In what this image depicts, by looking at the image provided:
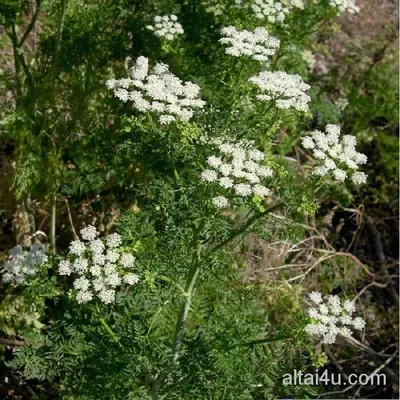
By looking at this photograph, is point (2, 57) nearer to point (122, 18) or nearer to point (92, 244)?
point (122, 18)

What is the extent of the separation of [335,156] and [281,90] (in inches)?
16.2

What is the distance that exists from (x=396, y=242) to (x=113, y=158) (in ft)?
9.37

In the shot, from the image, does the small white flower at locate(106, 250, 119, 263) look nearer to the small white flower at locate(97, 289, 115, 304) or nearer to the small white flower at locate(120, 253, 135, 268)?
the small white flower at locate(120, 253, 135, 268)

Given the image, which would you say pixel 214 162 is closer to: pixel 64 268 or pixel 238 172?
pixel 238 172

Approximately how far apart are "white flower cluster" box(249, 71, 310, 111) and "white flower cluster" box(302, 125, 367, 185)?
7.2 inches

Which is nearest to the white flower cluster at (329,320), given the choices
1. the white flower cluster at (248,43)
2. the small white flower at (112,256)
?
the small white flower at (112,256)

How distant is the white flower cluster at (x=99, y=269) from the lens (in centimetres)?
286

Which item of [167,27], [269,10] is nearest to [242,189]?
[167,27]

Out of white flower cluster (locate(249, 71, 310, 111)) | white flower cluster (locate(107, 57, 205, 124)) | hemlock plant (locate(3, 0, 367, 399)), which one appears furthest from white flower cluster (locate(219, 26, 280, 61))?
white flower cluster (locate(107, 57, 205, 124))

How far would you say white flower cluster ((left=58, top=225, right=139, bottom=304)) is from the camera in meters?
2.86

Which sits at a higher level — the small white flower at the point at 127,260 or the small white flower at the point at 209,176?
the small white flower at the point at 209,176

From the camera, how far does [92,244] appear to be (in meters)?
2.96

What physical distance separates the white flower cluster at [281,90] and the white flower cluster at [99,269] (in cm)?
96

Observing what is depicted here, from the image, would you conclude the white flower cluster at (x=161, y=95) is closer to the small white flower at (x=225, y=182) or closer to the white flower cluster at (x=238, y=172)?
the white flower cluster at (x=238, y=172)
